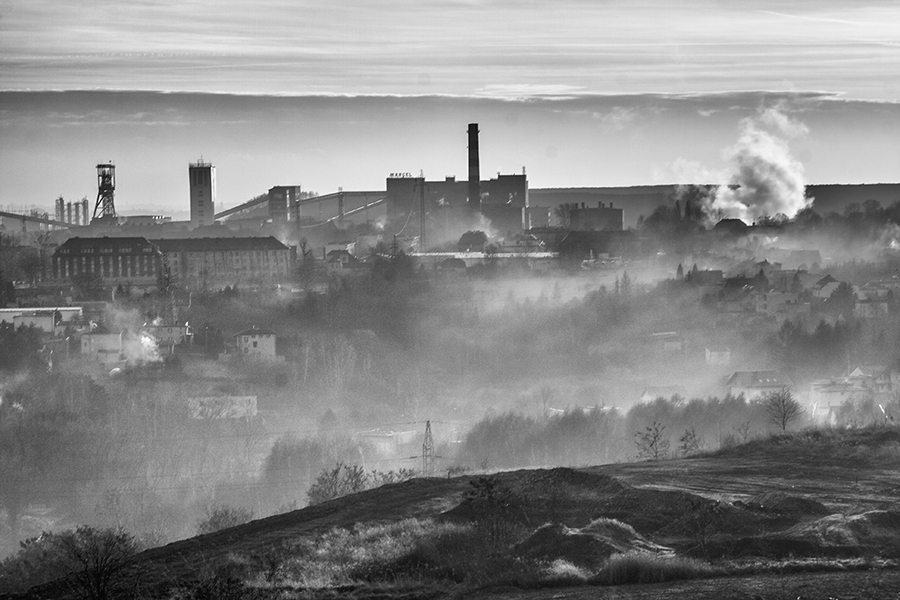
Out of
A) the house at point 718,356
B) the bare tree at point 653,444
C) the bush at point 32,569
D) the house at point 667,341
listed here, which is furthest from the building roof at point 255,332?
the bush at point 32,569

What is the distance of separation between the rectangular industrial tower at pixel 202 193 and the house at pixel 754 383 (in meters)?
25.7

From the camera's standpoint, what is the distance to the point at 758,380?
2711 centimetres

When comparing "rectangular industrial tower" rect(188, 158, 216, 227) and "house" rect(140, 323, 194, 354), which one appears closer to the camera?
"house" rect(140, 323, 194, 354)

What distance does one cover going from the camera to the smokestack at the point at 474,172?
48.8m

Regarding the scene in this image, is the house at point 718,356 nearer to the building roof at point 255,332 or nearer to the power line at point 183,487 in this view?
the building roof at point 255,332

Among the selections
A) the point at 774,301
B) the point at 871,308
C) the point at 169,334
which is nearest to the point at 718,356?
the point at 774,301

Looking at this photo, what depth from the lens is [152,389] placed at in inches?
1131

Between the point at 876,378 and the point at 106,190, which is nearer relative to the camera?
the point at 876,378

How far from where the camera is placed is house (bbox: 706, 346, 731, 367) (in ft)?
103

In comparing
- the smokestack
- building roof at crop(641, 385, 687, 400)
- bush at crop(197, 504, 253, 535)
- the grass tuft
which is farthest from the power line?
the smokestack

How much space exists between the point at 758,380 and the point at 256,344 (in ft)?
41.4

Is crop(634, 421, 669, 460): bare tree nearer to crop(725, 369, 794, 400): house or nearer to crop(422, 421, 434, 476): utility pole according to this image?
crop(422, 421, 434, 476): utility pole

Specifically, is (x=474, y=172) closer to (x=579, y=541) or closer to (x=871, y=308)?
(x=871, y=308)

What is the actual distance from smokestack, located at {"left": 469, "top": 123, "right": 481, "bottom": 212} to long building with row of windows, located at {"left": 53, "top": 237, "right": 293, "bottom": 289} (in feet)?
Answer: 32.8
